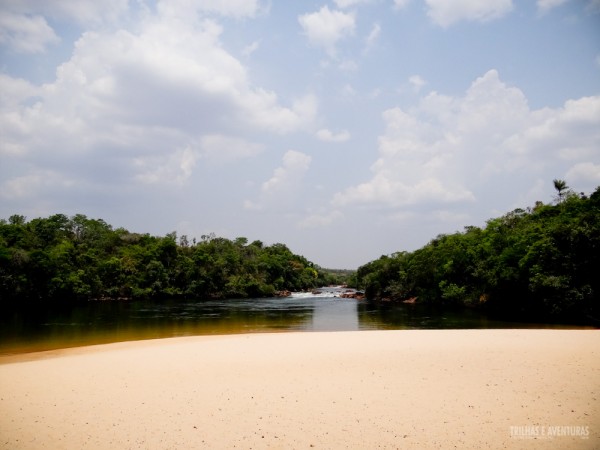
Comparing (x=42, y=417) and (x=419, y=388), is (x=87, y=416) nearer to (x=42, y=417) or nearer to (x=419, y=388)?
(x=42, y=417)

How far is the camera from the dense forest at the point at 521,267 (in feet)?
92.8

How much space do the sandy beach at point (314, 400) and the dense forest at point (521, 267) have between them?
1788 centimetres

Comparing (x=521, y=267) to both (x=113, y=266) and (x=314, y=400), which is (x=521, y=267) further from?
(x=113, y=266)

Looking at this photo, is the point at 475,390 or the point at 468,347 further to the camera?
the point at 468,347

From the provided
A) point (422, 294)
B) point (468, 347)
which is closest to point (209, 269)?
point (422, 294)

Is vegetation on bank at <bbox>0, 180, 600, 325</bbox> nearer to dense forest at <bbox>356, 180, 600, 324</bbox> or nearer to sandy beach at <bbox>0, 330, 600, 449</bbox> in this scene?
dense forest at <bbox>356, 180, 600, 324</bbox>

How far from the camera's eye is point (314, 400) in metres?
8.73

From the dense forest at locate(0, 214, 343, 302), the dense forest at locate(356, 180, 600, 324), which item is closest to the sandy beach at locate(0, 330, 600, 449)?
the dense forest at locate(356, 180, 600, 324)

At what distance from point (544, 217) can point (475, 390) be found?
138 ft

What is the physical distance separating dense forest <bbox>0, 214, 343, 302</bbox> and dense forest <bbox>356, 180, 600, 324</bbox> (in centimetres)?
4229

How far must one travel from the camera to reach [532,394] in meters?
8.79

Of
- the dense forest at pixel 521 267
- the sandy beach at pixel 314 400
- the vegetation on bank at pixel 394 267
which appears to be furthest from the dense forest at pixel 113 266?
the sandy beach at pixel 314 400

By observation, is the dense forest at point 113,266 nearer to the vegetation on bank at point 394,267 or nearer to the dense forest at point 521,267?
the vegetation on bank at point 394,267

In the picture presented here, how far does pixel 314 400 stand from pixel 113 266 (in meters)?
76.1
